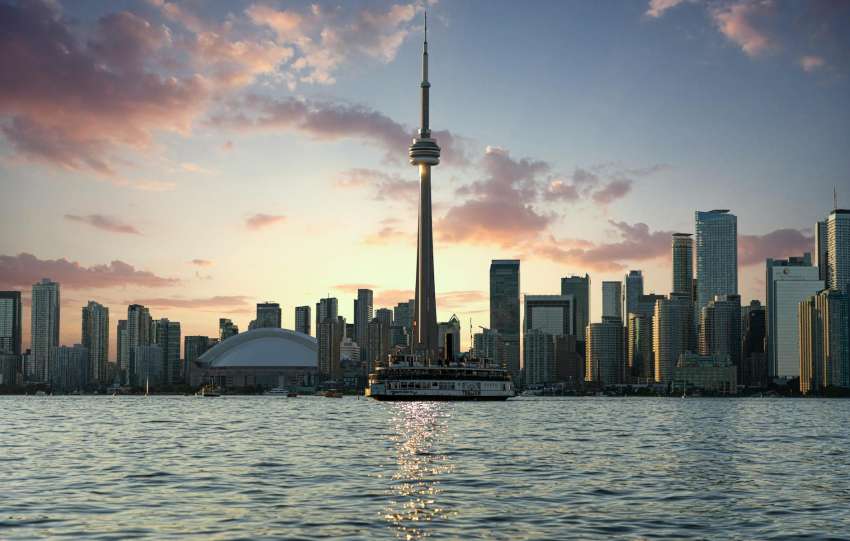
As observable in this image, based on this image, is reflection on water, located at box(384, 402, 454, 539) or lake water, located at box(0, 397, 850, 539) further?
reflection on water, located at box(384, 402, 454, 539)

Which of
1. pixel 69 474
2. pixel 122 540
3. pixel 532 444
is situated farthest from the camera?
pixel 532 444

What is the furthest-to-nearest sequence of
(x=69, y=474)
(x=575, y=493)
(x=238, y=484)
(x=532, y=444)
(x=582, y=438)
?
1. (x=582, y=438)
2. (x=532, y=444)
3. (x=69, y=474)
4. (x=238, y=484)
5. (x=575, y=493)

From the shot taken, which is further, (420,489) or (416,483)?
(416,483)

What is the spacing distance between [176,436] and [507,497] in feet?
203

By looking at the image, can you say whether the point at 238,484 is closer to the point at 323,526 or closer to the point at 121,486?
the point at 121,486

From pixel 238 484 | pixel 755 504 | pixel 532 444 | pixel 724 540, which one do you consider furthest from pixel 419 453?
pixel 724 540

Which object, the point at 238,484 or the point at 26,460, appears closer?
the point at 238,484

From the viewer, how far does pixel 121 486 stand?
5444cm

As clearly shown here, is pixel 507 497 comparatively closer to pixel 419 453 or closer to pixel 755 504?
pixel 755 504

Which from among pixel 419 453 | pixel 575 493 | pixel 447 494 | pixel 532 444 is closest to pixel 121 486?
pixel 447 494

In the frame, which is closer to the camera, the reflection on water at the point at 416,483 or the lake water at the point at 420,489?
the lake water at the point at 420,489

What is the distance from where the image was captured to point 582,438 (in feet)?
333

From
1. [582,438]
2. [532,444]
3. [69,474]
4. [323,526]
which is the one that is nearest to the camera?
[323,526]

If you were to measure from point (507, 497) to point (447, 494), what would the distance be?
10.4ft
